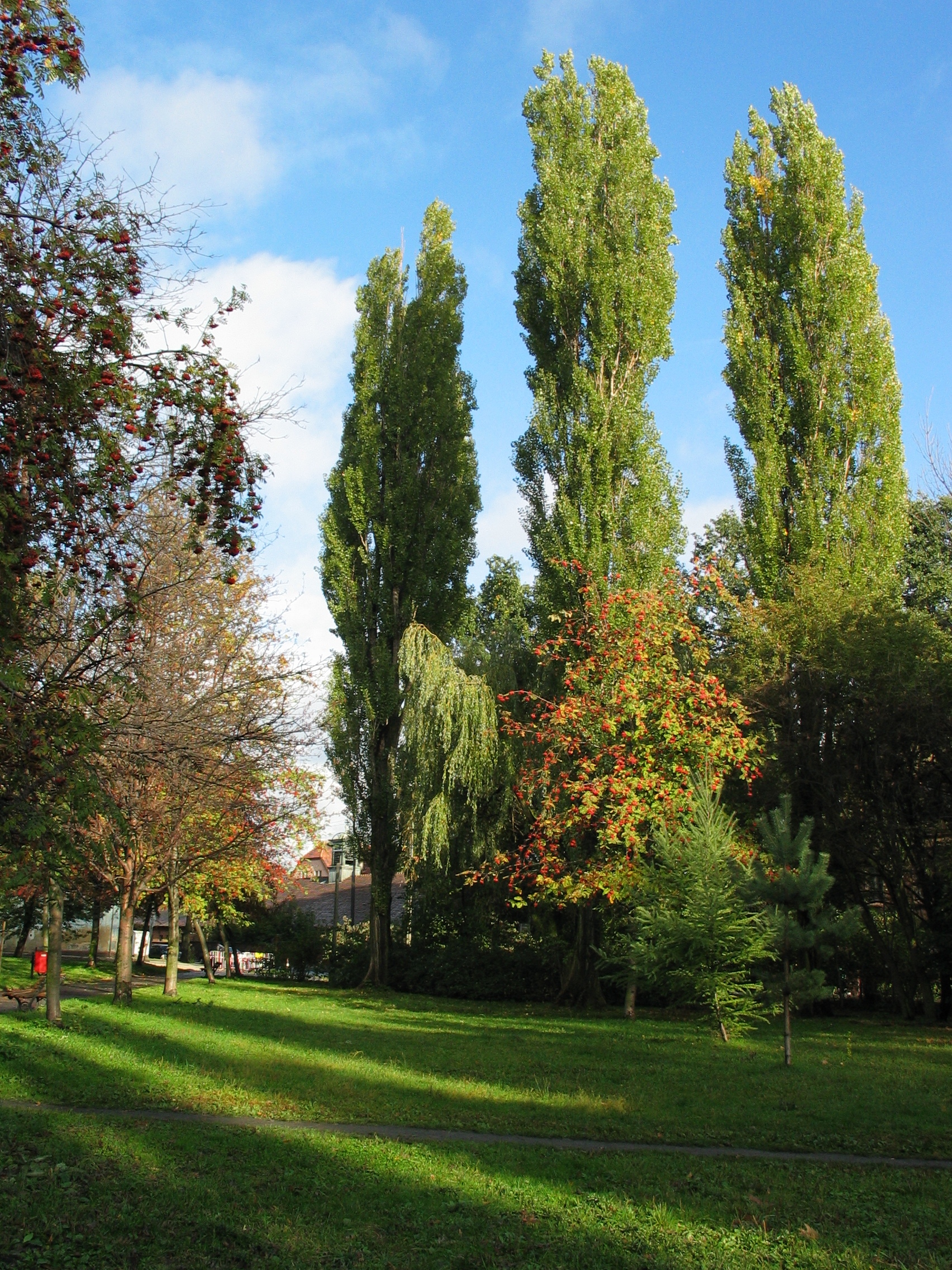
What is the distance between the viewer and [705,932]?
13.2 meters

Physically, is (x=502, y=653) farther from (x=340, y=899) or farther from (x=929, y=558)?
(x=340, y=899)

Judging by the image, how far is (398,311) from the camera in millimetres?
28922

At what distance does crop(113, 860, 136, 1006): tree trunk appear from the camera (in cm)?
1639

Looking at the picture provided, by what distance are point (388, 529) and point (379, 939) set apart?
1135cm

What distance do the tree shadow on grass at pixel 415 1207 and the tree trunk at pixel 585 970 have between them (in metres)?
16.3

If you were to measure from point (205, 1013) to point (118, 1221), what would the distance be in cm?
1271

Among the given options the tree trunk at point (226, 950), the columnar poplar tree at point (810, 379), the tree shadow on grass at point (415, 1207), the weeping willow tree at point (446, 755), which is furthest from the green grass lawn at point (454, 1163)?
the tree trunk at point (226, 950)

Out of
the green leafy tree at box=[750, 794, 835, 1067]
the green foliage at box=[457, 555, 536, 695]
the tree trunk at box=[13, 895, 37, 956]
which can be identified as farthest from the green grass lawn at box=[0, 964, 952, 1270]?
the tree trunk at box=[13, 895, 37, 956]

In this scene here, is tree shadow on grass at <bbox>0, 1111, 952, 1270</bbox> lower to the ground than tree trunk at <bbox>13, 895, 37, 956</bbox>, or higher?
higher

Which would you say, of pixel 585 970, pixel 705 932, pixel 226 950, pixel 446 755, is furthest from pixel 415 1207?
pixel 226 950

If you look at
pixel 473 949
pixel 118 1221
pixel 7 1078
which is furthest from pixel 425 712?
pixel 118 1221

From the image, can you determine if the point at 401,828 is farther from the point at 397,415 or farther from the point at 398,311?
the point at 398,311

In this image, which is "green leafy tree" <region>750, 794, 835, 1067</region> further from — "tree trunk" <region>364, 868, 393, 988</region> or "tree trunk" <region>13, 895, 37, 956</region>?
"tree trunk" <region>13, 895, 37, 956</region>

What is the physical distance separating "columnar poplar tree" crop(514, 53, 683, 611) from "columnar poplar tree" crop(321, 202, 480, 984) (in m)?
4.49
